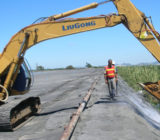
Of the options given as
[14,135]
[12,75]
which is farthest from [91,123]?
[12,75]

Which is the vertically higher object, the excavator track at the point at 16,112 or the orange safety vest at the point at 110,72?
the orange safety vest at the point at 110,72

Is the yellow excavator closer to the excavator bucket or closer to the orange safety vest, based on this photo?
the excavator bucket

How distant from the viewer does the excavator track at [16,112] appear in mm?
7555

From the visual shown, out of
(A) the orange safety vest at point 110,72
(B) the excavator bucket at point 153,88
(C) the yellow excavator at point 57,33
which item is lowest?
(B) the excavator bucket at point 153,88

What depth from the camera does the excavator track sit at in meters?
7.55

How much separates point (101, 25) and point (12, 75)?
3487 millimetres

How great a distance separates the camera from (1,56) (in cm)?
866

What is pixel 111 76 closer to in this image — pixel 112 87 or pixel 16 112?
pixel 112 87

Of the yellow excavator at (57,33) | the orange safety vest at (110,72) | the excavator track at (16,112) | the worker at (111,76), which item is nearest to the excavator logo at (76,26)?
Answer: the yellow excavator at (57,33)

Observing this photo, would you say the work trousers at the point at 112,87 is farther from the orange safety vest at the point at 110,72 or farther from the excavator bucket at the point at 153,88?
the excavator bucket at the point at 153,88

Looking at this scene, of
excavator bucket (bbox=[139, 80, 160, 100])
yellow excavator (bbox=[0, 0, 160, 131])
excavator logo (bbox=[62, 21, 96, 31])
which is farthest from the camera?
excavator logo (bbox=[62, 21, 96, 31])

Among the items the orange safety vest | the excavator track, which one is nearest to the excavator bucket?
the orange safety vest

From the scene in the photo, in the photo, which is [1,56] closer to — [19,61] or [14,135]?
[19,61]

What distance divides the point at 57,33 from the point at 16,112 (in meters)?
2.95
